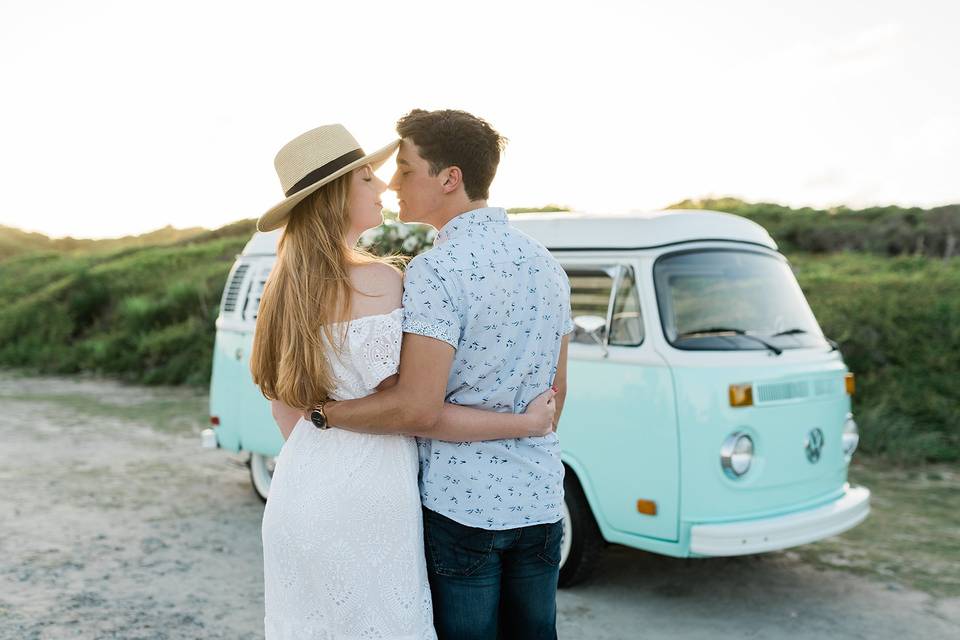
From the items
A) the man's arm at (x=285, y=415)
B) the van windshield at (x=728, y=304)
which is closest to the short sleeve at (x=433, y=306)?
the man's arm at (x=285, y=415)

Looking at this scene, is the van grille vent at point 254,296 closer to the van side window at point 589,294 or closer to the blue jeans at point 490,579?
the van side window at point 589,294

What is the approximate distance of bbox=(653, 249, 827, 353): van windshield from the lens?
5.03 metres

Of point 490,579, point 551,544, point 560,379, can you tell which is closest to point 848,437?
point 560,379

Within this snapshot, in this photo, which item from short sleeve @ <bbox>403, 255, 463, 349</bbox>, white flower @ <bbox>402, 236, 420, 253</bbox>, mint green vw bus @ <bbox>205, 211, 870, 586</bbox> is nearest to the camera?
short sleeve @ <bbox>403, 255, 463, 349</bbox>

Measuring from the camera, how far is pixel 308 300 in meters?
2.31

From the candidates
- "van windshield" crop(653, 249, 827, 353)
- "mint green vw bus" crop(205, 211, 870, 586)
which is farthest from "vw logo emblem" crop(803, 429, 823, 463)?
"van windshield" crop(653, 249, 827, 353)

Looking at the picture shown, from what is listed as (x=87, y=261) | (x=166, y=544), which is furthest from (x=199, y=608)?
(x=87, y=261)

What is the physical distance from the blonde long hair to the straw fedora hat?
4 cm

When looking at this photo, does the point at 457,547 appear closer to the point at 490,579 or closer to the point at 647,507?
the point at 490,579

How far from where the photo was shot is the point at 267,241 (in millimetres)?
7309

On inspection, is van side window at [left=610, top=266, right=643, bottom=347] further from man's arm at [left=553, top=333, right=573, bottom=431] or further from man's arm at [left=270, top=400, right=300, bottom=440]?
man's arm at [left=270, top=400, right=300, bottom=440]

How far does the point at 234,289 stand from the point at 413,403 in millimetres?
5623

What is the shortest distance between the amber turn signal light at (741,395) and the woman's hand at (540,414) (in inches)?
98.2

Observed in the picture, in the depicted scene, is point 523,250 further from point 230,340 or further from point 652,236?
point 230,340
